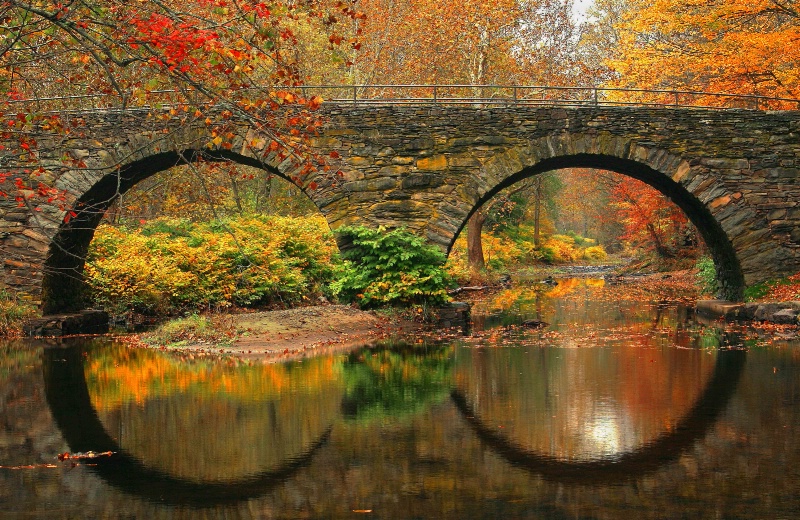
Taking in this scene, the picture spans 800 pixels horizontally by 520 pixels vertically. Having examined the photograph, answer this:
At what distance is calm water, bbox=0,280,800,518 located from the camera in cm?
600

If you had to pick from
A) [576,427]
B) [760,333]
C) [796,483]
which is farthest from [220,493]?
[760,333]

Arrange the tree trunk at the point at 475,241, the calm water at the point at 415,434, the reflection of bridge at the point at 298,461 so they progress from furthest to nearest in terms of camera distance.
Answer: the tree trunk at the point at 475,241
the reflection of bridge at the point at 298,461
the calm water at the point at 415,434

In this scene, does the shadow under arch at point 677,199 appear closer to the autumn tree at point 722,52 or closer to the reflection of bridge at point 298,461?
the autumn tree at point 722,52

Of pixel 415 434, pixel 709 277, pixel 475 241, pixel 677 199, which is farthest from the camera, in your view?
pixel 475 241

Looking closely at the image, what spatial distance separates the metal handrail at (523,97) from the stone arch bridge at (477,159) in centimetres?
35

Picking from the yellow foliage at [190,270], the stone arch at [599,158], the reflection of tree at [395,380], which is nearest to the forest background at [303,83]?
the yellow foliage at [190,270]

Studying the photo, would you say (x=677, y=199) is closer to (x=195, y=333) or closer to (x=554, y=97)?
(x=554, y=97)

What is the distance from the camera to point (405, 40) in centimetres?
3438

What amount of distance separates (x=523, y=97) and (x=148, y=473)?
89.4 feet

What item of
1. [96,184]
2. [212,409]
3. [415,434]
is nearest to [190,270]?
[96,184]

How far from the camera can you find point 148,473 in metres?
6.83

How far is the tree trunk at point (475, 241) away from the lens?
1300 inches

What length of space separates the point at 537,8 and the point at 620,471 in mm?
27956

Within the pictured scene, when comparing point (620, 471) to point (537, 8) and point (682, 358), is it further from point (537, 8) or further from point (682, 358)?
point (537, 8)
